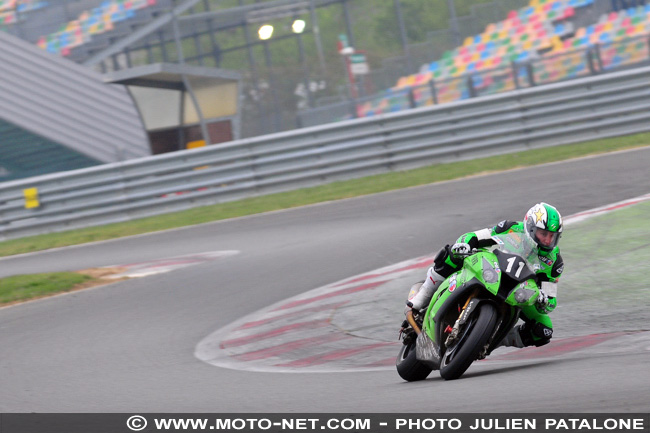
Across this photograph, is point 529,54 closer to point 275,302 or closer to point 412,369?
point 275,302

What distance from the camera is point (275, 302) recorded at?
9.92 m

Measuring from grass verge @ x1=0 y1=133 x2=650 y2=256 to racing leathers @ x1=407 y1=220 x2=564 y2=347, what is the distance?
1065cm

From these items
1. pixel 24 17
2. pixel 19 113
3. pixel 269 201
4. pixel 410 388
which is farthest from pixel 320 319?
pixel 24 17

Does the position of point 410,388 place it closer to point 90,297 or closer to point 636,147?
point 90,297

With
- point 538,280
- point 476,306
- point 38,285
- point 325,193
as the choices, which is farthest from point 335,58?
point 476,306

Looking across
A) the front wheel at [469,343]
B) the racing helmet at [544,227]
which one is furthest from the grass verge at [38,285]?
the racing helmet at [544,227]

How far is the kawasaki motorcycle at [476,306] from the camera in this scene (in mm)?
5711

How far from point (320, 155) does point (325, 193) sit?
1.58m

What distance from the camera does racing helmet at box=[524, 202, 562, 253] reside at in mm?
5953

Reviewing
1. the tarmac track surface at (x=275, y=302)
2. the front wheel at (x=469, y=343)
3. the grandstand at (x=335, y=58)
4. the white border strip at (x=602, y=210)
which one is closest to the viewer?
the tarmac track surface at (x=275, y=302)

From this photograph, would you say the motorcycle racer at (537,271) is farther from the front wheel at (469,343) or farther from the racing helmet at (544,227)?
the front wheel at (469,343)

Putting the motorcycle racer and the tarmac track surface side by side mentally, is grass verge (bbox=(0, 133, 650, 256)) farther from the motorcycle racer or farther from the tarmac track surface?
the motorcycle racer

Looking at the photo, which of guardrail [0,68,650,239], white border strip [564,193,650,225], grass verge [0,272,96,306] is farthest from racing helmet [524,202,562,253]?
guardrail [0,68,650,239]

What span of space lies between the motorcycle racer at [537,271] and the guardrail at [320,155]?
12712 millimetres
